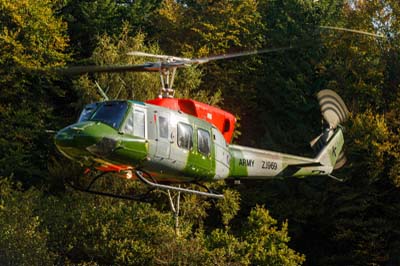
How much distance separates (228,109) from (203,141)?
72.5ft

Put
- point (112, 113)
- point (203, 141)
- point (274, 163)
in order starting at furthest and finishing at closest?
point (274, 163), point (203, 141), point (112, 113)

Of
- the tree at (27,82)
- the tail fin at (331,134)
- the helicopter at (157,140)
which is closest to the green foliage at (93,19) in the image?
the tree at (27,82)

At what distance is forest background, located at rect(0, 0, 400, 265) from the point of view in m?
27.2

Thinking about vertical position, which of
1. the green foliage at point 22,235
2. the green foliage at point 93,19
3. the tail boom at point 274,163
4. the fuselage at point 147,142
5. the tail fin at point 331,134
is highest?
the green foliage at point 93,19

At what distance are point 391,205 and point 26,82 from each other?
19115mm

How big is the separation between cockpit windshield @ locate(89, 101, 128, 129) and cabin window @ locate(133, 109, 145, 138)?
295 millimetres

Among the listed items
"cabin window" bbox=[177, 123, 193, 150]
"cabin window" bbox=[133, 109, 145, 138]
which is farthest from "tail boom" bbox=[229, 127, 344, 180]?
"cabin window" bbox=[133, 109, 145, 138]

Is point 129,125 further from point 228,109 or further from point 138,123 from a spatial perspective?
point 228,109

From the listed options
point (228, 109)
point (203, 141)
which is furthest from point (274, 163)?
point (228, 109)

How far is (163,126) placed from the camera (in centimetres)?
1620

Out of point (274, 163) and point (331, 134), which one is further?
point (331, 134)

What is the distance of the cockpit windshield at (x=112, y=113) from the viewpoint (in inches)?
605

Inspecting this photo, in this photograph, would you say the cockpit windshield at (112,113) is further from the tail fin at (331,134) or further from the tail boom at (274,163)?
the tail fin at (331,134)

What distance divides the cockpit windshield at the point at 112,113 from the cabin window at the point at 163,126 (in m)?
0.94
